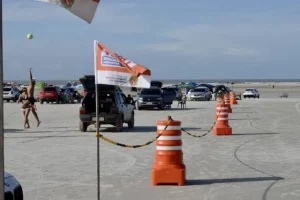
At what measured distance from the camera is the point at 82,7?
559cm

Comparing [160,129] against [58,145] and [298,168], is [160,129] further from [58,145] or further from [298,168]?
[58,145]

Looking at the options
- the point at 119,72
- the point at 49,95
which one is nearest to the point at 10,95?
the point at 49,95

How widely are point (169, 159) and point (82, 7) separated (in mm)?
6104

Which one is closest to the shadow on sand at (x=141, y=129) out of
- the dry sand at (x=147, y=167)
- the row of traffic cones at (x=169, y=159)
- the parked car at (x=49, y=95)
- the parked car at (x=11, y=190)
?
the dry sand at (x=147, y=167)

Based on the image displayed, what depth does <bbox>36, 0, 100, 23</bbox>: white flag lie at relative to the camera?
5.42 metres

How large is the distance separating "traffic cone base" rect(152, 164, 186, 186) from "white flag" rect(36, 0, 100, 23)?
5924 mm

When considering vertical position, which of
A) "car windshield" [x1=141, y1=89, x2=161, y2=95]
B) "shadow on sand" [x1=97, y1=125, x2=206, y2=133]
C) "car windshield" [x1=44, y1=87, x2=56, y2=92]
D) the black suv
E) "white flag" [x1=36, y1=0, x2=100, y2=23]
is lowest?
"shadow on sand" [x1=97, y1=125, x2=206, y2=133]

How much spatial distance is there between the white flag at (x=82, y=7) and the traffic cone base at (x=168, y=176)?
592 cm

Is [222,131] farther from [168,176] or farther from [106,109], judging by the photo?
[168,176]

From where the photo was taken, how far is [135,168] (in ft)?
43.7

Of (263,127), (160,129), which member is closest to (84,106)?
(263,127)

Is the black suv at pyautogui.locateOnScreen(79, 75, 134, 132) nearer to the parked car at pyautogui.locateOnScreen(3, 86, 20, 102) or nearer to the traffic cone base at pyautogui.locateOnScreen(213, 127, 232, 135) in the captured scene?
the traffic cone base at pyautogui.locateOnScreen(213, 127, 232, 135)

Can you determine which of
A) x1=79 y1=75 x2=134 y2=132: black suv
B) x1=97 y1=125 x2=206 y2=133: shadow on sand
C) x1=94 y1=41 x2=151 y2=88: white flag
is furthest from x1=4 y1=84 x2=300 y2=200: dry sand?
x1=94 y1=41 x2=151 y2=88: white flag

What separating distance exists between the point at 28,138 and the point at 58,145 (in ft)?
9.56
